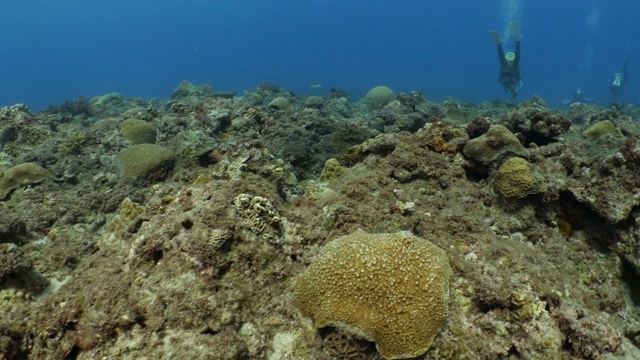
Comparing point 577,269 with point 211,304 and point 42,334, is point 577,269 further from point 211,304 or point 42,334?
point 42,334

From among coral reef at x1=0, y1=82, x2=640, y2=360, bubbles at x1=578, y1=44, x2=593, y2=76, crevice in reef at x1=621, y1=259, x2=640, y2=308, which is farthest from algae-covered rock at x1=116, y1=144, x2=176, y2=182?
bubbles at x1=578, y1=44, x2=593, y2=76

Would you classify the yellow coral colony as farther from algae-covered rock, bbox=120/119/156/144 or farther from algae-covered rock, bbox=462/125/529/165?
algae-covered rock, bbox=120/119/156/144

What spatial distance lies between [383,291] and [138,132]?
11.3 meters

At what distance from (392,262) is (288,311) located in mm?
1256

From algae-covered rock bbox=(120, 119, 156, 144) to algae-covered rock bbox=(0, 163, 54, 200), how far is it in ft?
10.6

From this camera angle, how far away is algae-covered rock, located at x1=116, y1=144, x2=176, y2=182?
29.6ft

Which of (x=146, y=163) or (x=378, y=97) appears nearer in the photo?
(x=146, y=163)

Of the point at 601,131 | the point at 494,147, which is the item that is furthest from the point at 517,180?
the point at 601,131

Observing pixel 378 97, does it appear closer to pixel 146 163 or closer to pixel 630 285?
pixel 146 163

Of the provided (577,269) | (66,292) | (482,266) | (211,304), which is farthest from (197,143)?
(577,269)

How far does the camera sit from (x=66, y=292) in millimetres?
4051

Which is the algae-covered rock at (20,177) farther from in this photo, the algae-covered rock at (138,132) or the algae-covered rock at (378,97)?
the algae-covered rock at (378,97)

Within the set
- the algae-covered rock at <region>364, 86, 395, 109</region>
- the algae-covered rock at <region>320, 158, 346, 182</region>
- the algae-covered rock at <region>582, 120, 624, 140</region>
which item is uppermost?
the algae-covered rock at <region>364, 86, 395, 109</region>

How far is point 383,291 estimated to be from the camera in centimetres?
370
